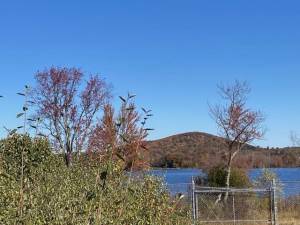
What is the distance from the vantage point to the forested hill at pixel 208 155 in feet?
106

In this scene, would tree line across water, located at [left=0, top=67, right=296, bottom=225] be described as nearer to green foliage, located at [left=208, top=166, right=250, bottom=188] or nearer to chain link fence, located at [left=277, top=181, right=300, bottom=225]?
chain link fence, located at [left=277, top=181, right=300, bottom=225]

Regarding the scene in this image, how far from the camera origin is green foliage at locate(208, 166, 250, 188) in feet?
94.1

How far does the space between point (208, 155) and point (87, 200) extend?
3142 cm

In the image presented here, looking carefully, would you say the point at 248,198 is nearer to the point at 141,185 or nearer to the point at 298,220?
the point at 298,220

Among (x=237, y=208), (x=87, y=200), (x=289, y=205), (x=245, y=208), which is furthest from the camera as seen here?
(x=289, y=205)

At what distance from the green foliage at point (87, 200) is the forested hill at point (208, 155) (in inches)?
216

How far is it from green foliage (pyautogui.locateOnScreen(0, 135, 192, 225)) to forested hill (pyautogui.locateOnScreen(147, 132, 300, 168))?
5.48 metres

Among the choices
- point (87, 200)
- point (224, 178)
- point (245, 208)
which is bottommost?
point (245, 208)

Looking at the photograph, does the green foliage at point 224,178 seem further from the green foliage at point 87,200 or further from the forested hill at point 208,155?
the green foliage at point 87,200

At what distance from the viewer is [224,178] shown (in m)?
28.6

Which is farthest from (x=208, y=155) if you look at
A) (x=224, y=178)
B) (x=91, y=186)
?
(x=91, y=186)

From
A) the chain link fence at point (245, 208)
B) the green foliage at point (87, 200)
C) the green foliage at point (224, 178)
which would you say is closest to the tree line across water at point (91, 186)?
the green foliage at point (87, 200)

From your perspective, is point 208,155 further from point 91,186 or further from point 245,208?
point 91,186

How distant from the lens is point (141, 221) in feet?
22.4
